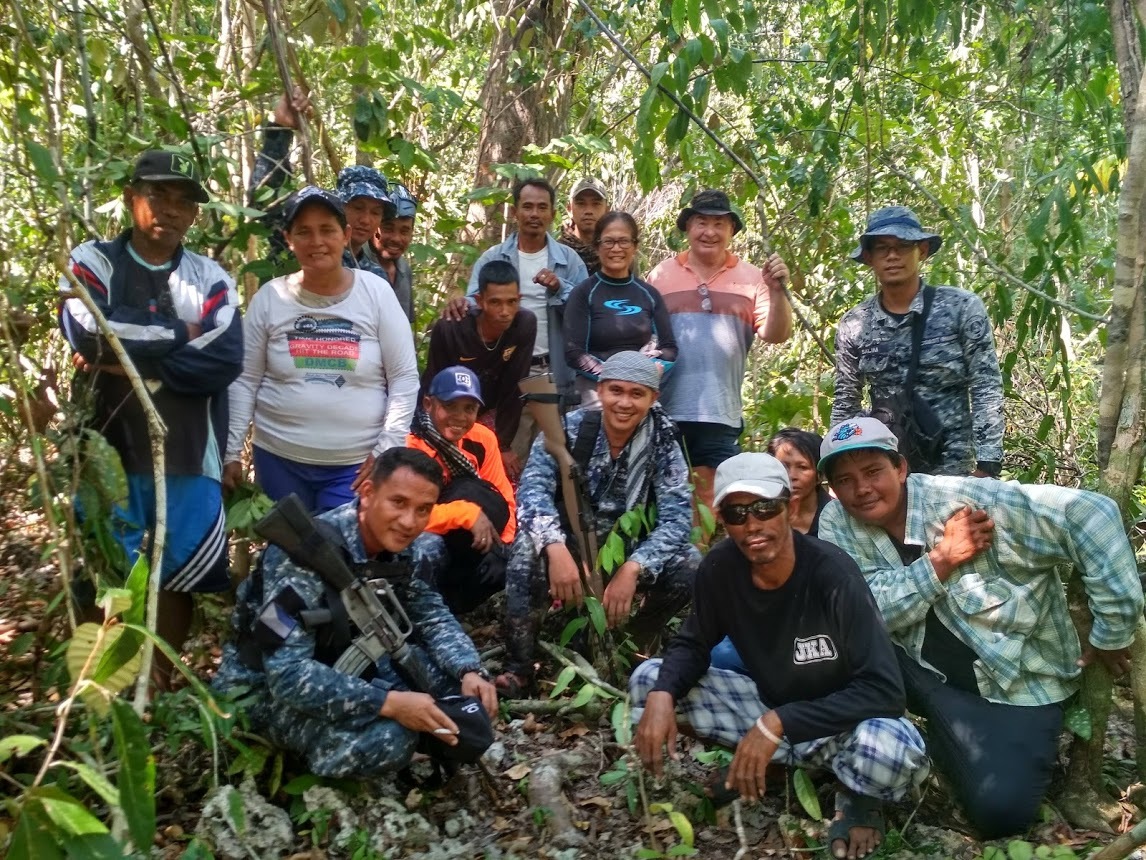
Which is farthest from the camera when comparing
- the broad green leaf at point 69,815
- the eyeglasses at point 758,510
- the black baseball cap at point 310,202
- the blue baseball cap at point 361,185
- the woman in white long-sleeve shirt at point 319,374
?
the blue baseball cap at point 361,185

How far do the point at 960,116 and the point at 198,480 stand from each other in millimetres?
6767

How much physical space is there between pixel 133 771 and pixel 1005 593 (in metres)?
2.83

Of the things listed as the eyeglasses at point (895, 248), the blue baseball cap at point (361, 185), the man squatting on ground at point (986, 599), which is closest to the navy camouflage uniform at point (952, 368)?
the eyeglasses at point (895, 248)

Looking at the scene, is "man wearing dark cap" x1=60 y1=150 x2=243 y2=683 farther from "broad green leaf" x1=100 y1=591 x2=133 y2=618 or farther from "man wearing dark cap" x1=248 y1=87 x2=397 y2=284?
"broad green leaf" x1=100 y1=591 x2=133 y2=618

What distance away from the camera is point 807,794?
3.35 metres

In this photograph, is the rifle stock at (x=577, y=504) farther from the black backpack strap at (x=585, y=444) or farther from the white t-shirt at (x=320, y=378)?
the white t-shirt at (x=320, y=378)

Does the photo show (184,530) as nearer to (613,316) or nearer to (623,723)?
(623,723)

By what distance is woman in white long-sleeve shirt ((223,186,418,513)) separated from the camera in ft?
14.2

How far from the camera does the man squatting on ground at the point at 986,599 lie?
136 inches

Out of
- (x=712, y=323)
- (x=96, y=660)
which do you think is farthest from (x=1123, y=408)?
(x=96, y=660)

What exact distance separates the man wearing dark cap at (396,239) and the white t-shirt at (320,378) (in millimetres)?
968

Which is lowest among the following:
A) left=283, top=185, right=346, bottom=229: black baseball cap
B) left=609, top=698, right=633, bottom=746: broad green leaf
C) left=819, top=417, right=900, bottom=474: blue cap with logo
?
left=609, top=698, right=633, bottom=746: broad green leaf

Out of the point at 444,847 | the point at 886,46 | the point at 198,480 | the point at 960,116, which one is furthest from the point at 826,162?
the point at 444,847

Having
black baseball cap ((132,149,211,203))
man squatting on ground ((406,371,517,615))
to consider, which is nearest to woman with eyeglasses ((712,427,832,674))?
man squatting on ground ((406,371,517,615))
